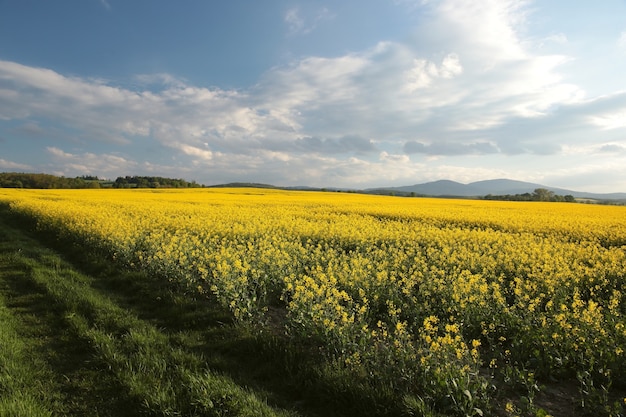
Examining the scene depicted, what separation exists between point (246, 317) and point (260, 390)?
2.14 metres

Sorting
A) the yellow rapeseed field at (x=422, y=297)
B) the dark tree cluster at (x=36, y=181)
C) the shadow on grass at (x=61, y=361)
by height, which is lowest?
the shadow on grass at (x=61, y=361)

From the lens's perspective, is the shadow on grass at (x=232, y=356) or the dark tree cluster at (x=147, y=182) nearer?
the shadow on grass at (x=232, y=356)

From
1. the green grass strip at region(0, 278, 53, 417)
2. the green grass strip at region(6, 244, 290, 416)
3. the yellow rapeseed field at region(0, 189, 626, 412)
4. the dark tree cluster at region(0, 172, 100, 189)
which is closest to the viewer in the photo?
the green grass strip at region(0, 278, 53, 417)

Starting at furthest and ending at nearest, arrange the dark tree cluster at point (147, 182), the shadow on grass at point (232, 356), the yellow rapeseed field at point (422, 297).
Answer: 1. the dark tree cluster at point (147, 182)
2. the yellow rapeseed field at point (422, 297)
3. the shadow on grass at point (232, 356)

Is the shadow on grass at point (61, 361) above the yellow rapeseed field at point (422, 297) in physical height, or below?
below

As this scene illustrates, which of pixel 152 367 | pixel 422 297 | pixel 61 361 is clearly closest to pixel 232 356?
pixel 152 367

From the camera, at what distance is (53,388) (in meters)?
4.45

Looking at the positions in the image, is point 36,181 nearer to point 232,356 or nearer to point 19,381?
point 19,381

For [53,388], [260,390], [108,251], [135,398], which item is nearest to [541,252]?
[260,390]

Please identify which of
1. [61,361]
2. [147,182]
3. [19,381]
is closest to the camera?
[19,381]

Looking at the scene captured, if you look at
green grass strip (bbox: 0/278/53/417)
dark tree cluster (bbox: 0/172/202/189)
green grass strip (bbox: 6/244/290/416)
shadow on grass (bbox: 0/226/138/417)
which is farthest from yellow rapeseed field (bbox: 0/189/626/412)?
dark tree cluster (bbox: 0/172/202/189)

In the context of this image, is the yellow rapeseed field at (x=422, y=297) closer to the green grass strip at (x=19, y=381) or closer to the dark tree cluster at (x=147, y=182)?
the green grass strip at (x=19, y=381)

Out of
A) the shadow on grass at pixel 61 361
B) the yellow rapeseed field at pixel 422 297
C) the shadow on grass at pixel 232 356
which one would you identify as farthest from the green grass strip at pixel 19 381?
the yellow rapeseed field at pixel 422 297

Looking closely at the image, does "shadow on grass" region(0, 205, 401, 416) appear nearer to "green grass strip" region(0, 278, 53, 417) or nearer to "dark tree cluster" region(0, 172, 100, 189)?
"green grass strip" region(0, 278, 53, 417)
